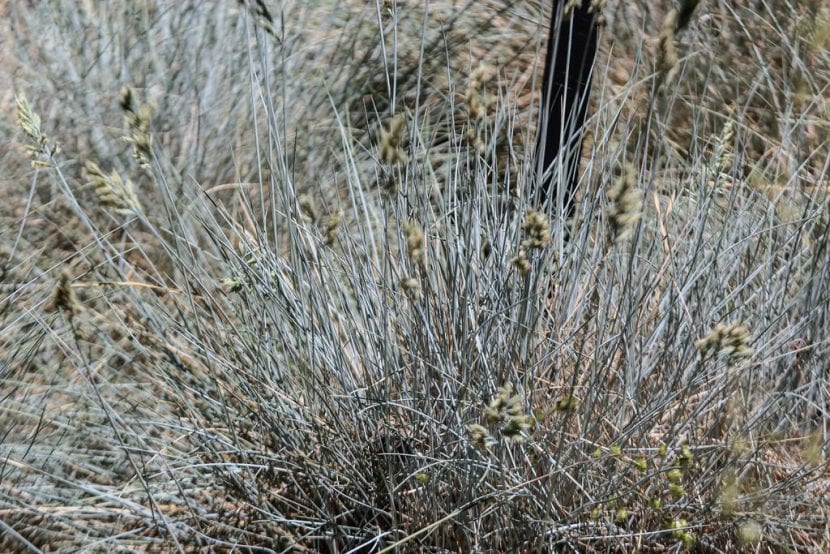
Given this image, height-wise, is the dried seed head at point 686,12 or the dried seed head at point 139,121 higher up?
the dried seed head at point 686,12

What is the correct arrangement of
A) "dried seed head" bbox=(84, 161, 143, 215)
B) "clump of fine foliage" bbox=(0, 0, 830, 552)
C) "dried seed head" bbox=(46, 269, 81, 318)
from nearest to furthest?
1. "dried seed head" bbox=(46, 269, 81, 318)
2. "dried seed head" bbox=(84, 161, 143, 215)
3. "clump of fine foliage" bbox=(0, 0, 830, 552)

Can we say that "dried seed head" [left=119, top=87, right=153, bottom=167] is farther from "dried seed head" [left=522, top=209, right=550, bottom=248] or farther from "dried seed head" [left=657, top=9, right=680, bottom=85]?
"dried seed head" [left=657, top=9, right=680, bottom=85]

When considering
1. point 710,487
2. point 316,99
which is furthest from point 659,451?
point 316,99

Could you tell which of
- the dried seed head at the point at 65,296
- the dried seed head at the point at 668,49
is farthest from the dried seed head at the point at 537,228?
the dried seed head at the point at 65,296

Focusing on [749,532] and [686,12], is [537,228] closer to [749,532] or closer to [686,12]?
[686,12]

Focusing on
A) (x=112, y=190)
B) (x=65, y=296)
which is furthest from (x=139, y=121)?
(x=65, y=296)

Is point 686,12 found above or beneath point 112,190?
above

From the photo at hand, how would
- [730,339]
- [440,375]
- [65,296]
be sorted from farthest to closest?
[440,375], [730,339], [65,296]

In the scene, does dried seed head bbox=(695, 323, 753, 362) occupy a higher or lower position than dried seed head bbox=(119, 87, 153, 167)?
lower

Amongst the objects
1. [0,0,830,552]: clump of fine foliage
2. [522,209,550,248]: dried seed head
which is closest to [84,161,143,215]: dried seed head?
[0,0,830,552]: clump of fine foliage

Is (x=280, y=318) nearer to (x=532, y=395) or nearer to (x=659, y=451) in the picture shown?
(x=532, y=395)

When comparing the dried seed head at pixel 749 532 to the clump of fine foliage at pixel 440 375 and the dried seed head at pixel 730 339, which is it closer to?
the clump of fine foliage at pixel 440 375

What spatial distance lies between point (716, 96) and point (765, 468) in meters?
2.07

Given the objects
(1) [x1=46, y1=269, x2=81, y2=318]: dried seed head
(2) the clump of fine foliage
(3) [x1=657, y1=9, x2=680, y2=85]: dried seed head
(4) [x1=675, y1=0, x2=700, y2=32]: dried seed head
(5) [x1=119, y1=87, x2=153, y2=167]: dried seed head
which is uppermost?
(4) [x1=675, y1=0, x2=700, y2=32]: dried seed head
